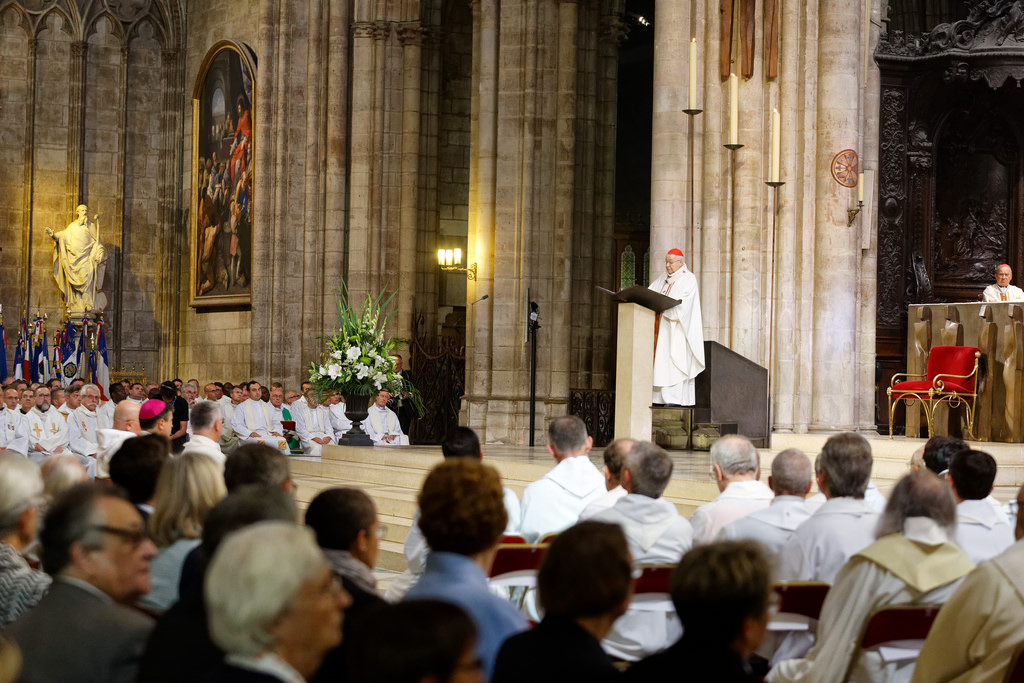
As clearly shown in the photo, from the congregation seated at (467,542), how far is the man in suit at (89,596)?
76 centimetres

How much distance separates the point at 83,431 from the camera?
16344 mm

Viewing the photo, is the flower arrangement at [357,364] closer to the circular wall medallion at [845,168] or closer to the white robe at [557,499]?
the circular wall medallion at [845,168]

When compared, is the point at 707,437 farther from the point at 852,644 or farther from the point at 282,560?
the point at 282,560

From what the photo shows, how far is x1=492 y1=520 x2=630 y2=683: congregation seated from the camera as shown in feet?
10.1

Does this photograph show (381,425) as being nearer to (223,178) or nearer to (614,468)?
(223,178)

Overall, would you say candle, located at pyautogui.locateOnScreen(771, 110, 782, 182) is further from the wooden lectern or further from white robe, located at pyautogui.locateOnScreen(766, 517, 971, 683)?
white robe, located at pyautogui.locateOnScreen(766, 517, 971, 683)

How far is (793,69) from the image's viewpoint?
13891mm

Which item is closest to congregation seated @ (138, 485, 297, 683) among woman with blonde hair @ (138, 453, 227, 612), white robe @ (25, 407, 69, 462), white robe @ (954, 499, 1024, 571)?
woman with blonde hair @ (138, 453, 227, 612)

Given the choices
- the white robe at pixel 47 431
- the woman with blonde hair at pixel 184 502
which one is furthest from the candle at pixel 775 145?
the woman with blonde hair at pixel 184 502

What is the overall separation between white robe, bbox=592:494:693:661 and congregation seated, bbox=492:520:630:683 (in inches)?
87.1

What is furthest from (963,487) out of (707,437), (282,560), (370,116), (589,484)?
(370,116)

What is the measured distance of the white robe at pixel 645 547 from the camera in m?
5.49

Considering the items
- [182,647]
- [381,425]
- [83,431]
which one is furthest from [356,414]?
[182,647]

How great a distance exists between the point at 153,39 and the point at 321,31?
586 centimetres
